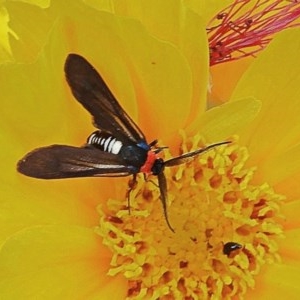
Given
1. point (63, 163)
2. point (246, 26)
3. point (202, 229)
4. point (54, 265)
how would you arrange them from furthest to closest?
point (246, 26) → point (202, 229) → point (54, 265) → point (63, 163)

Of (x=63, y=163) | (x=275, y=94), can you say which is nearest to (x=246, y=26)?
(x=275, y=94)

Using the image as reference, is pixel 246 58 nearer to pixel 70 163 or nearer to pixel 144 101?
pixel 144 101

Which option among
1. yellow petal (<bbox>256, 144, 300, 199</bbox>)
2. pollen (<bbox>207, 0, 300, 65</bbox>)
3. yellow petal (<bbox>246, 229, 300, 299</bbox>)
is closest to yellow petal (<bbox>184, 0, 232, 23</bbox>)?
pollen (<bbox>207, 0, 300, 65</bbox>)

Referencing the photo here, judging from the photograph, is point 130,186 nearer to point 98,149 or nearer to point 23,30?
point 98,149

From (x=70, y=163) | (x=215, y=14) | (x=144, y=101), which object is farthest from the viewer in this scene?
(x=215, y=14)

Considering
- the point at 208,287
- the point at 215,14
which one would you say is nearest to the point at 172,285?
the point at 208,287

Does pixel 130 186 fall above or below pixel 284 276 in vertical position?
above

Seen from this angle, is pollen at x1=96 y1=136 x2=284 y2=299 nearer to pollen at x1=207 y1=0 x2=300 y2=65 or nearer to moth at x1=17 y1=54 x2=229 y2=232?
moth at x1=17 y1=54 x2=229 y2=232
